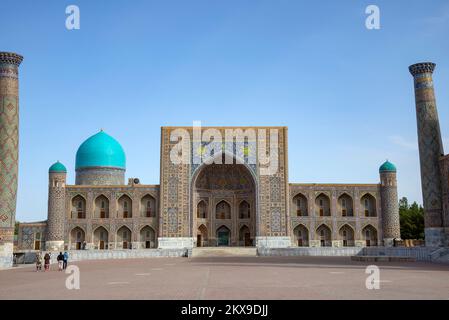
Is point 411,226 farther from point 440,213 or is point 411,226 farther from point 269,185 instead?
point 440,213

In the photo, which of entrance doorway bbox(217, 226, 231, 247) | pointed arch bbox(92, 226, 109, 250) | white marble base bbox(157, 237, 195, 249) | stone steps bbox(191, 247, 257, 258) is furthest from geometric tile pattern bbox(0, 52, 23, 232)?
entrance doorway bbox(217, 226, 231, 247)

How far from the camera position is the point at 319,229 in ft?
146

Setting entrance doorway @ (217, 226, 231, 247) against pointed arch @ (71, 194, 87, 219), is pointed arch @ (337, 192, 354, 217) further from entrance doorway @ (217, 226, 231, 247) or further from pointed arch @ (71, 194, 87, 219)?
pointed arch @ (71, 194, 87, 219)

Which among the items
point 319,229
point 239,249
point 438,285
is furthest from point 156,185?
point 438,285

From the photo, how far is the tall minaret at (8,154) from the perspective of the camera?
24.8 m

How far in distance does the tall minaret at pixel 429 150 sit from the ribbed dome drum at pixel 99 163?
29830 millimetres

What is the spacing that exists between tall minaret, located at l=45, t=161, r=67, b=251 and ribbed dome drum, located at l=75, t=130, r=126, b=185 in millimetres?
5582

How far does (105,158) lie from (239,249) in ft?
59.5

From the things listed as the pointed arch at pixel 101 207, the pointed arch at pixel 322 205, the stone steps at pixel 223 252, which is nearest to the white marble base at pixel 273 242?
the stone steps at pixel 223 252

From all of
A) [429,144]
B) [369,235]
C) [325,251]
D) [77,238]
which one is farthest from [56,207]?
[429,144]

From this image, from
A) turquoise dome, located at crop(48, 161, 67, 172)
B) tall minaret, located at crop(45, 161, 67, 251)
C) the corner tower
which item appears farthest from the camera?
the corner tower

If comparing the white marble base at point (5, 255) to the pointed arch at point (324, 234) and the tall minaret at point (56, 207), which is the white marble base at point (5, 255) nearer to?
the tall minaret at point (56, 207)

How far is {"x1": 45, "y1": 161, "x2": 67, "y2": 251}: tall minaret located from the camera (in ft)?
137
